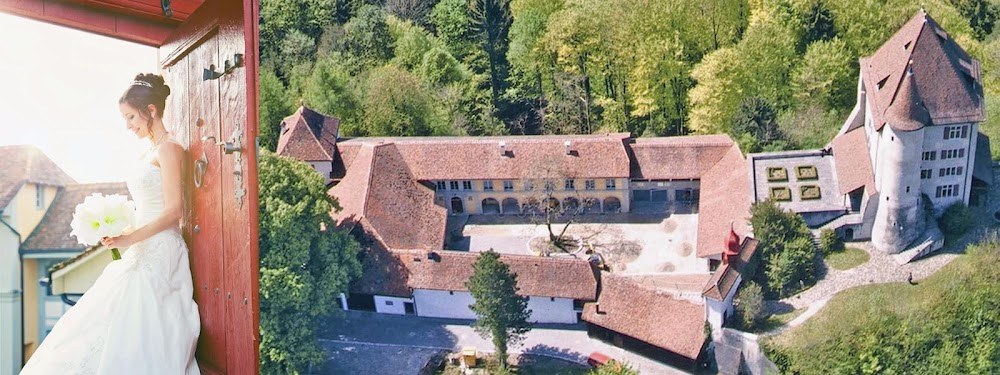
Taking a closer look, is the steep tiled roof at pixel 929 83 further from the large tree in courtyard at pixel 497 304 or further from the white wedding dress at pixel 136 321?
the white wedding dress at pixel 136 321

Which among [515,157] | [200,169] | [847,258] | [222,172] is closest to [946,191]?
[847,258]

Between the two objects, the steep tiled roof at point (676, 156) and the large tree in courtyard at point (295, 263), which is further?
the steep tiled roof at point (676, 156)

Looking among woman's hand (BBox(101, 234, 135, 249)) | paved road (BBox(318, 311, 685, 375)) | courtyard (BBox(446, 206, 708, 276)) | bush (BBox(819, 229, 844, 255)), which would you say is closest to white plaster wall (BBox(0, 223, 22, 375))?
woman's hand (BBox(101, 234, 135, 249))

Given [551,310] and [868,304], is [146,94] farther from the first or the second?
[868,304]

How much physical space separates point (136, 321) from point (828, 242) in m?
19.3

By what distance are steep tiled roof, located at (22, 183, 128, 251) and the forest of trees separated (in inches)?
869

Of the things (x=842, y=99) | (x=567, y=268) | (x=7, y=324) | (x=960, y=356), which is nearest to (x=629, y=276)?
(x=567, y=268)

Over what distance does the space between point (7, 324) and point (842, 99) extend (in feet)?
83.0

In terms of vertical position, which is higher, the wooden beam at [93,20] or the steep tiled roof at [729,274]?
the wooden beam at [93,20]

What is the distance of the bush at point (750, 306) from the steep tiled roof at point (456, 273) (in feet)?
9.89

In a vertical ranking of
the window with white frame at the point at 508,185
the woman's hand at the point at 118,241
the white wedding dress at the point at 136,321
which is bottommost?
the window with white frame at the point at 508,185

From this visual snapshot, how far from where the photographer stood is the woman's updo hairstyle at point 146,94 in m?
3.53

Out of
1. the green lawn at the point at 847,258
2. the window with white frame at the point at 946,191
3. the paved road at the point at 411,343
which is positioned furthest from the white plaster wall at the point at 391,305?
the window with white frame at the point at 946,191

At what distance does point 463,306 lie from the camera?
67.5 ft
